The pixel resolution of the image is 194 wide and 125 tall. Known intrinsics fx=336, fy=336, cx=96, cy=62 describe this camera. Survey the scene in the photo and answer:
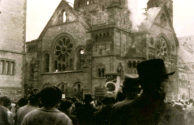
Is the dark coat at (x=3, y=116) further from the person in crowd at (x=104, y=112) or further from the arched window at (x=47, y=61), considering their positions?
the arched window at (x=47, y=61)

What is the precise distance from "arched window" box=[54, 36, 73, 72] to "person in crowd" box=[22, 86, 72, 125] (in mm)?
36073

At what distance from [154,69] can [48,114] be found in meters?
1.67

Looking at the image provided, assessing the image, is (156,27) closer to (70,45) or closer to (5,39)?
(70,45)

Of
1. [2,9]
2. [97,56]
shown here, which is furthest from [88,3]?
[2,9]

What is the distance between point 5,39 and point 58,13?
1369 centimetres

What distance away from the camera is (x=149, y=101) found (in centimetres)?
332

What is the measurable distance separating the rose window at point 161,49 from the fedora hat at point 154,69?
40.2 metres

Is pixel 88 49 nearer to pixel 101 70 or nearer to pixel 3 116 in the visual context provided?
A: pixel 101 70

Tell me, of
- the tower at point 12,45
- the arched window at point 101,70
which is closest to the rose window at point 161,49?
the arched window at point 101,70

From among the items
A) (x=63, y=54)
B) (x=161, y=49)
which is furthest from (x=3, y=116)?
(x=161, y=49)

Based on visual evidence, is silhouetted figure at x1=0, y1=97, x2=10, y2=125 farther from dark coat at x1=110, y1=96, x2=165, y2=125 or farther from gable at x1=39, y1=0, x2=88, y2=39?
gable at x1=39, y1=0, x2=88, y2=39

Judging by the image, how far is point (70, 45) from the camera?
41.2 meters

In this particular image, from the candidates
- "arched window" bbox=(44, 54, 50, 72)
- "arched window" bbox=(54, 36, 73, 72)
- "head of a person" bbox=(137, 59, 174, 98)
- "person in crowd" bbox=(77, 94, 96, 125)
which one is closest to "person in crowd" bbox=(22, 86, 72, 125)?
"head of a person" bbox=(137, 59, 174, 98)

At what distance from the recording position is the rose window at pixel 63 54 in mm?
41094
